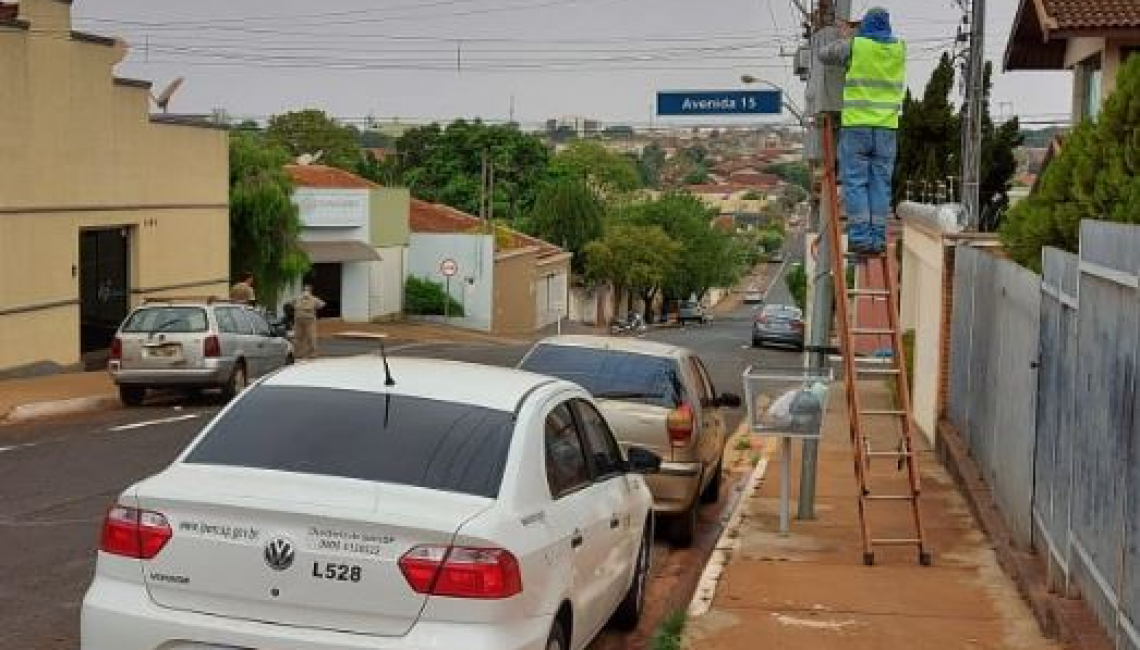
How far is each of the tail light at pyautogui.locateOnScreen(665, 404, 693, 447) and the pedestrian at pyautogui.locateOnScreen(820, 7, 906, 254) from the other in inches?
73.1

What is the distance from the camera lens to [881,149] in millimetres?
11453

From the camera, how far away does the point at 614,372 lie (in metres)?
12.4

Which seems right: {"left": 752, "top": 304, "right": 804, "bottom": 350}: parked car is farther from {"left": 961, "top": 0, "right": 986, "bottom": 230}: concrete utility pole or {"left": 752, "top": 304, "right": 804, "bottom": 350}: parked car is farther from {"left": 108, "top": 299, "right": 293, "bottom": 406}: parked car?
{"left": 108, "top": 299, "right": 293, "bottom": 406}: parked car

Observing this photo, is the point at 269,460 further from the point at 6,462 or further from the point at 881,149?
the point at 6,462

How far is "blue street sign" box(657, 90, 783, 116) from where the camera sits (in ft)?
107

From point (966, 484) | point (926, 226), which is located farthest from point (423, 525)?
point (926, 226)

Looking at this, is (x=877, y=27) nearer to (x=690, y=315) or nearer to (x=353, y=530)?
(x=353, y=530)

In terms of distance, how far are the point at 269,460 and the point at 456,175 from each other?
8771 cm

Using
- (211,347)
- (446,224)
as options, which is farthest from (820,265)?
(446,224)

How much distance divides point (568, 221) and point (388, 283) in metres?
28.7

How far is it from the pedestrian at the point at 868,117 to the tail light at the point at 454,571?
6.41 metres

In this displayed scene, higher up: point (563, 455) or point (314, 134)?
point (314, 134)

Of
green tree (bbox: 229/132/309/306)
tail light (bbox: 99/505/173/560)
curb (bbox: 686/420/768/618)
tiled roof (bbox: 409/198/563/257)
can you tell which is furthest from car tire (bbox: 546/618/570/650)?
tiled roof (bbox: 409/198/563/257)

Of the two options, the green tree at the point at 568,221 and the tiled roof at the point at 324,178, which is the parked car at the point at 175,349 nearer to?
the tiled roof at the point at 324,178
